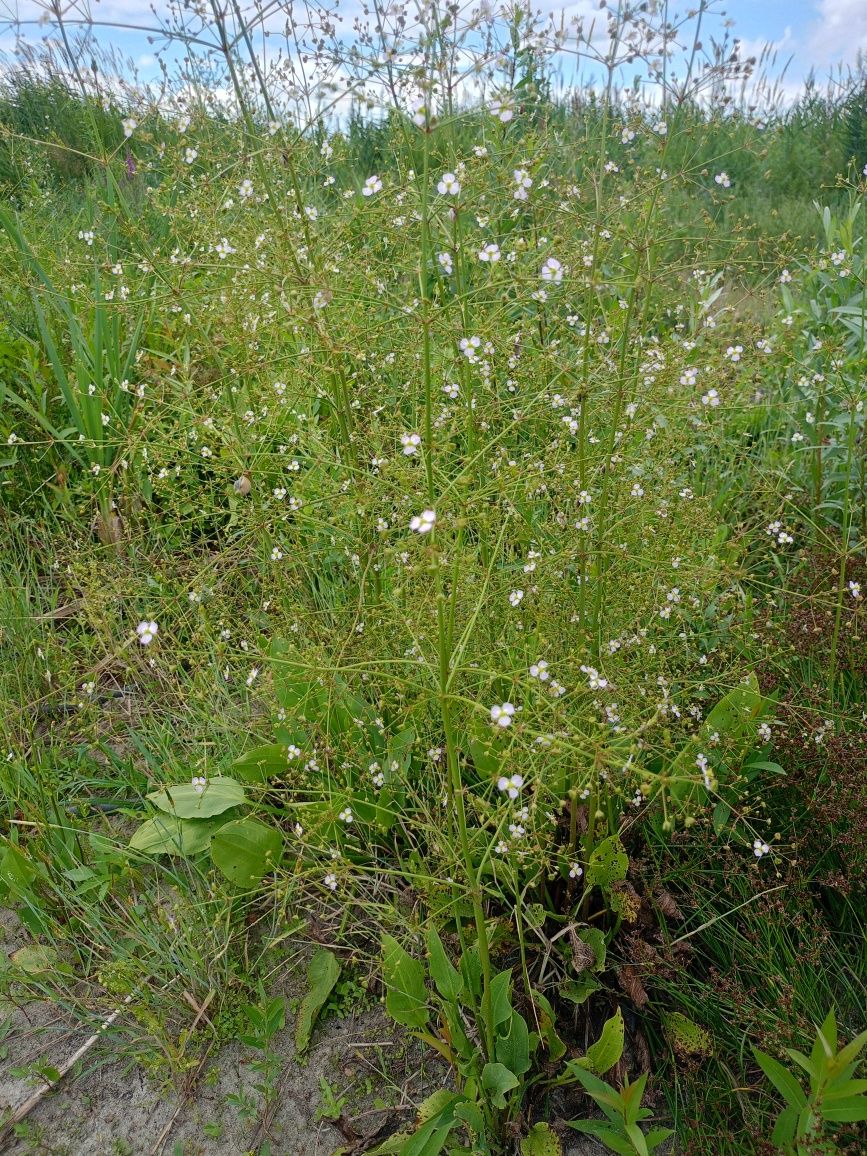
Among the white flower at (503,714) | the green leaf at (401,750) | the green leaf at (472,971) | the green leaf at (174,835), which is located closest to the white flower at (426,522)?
the white flower at (503,714)

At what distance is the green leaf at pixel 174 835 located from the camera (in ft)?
7.47

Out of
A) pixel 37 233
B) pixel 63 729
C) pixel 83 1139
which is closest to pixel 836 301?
pixel 63 729

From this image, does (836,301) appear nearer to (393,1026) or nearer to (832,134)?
(393,1026)

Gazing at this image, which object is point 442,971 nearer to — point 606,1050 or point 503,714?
point 606,1050

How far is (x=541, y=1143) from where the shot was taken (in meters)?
1.75

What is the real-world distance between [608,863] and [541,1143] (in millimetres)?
561

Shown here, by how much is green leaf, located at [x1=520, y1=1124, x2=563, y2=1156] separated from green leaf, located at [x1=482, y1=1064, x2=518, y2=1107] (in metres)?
0.14

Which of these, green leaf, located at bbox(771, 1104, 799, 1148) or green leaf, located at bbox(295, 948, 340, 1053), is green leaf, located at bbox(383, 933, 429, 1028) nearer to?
green leaf, located at bbox(295, 948, 340, 1053)

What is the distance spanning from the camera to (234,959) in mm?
2139

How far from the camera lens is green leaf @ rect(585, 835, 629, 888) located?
1894mm

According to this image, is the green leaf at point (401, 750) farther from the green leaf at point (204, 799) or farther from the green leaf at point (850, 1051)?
the green leaf at point (850, 1051)

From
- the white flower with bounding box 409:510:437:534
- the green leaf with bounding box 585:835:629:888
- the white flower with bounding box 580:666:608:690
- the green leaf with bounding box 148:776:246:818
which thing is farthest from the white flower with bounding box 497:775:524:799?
the green leaf with bounding box 148:776:246:818

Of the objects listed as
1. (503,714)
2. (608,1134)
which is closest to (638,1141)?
(608,1134)

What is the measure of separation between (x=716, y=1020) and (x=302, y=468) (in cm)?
213
